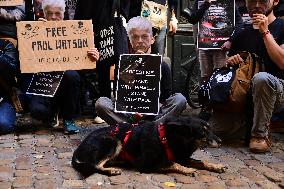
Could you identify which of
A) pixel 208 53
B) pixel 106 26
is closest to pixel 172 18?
pixel 208 53

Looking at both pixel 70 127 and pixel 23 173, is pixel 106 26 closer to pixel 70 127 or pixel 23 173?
pixel 70 127

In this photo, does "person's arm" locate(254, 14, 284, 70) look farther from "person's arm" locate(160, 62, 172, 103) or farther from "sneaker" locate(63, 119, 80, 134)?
"sneaker" locate(63, 119, 80, 134)

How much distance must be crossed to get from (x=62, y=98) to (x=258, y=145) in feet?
7.61

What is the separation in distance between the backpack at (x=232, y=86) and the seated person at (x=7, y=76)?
7.27 feet

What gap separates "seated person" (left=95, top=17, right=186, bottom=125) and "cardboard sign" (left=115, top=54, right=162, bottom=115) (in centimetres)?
10

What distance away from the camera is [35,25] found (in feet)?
19.0

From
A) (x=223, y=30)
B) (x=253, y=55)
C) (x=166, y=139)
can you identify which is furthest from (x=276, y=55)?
(x=166, y=139)

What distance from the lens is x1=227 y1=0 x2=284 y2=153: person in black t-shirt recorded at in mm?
5367

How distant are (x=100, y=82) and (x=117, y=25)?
0.76m

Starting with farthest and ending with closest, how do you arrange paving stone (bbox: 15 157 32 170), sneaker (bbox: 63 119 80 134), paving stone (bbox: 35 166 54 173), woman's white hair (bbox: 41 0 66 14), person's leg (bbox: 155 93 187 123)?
sneaker (bbox: 63 119 80 134) < woman's white hair (bbox: 41 0 66 14) < person's leg (bbox: 155 93 187 123) < paving stone (bbox: 15 157 32 170) < paving stone (bbox: 35 166 54 173)

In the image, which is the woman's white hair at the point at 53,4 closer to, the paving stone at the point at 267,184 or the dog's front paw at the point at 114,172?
the dog's front paw at the point at 114,172

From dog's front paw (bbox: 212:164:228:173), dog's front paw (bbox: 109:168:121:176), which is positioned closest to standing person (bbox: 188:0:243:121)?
dog's front paw (bbox: 212:164:228:173)

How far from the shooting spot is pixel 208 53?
659 cm

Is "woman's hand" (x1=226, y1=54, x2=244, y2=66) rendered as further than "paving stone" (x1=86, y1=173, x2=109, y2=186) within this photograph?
Yes
